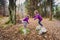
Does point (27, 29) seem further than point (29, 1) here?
No

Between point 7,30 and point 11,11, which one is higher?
point 11,11

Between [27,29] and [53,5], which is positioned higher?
[53,5]

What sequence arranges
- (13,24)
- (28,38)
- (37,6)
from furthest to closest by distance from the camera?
(37,6), (13,24), (28,38)

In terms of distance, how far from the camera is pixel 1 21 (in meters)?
8.95

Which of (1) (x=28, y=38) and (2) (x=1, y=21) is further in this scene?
(2) (x=1, y=21)

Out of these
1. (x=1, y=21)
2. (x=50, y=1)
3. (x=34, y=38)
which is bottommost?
(x=34, y=38)

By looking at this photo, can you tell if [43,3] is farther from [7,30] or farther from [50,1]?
[7,30]

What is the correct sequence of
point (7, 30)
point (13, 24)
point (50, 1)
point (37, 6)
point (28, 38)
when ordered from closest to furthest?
point (28, 38) < point (7, 30) < point (13, 24) < point (50, 1) < point (37, 6)

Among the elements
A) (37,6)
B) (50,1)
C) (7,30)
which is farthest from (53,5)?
(7,30)

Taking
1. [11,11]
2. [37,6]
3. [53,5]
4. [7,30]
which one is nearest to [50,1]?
[53,5]

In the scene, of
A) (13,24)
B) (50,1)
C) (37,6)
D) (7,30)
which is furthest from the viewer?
(37,6)

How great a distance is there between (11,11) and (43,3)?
15.2 feet

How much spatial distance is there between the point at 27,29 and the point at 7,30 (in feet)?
3.07

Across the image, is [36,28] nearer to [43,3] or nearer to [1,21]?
[1,21]
